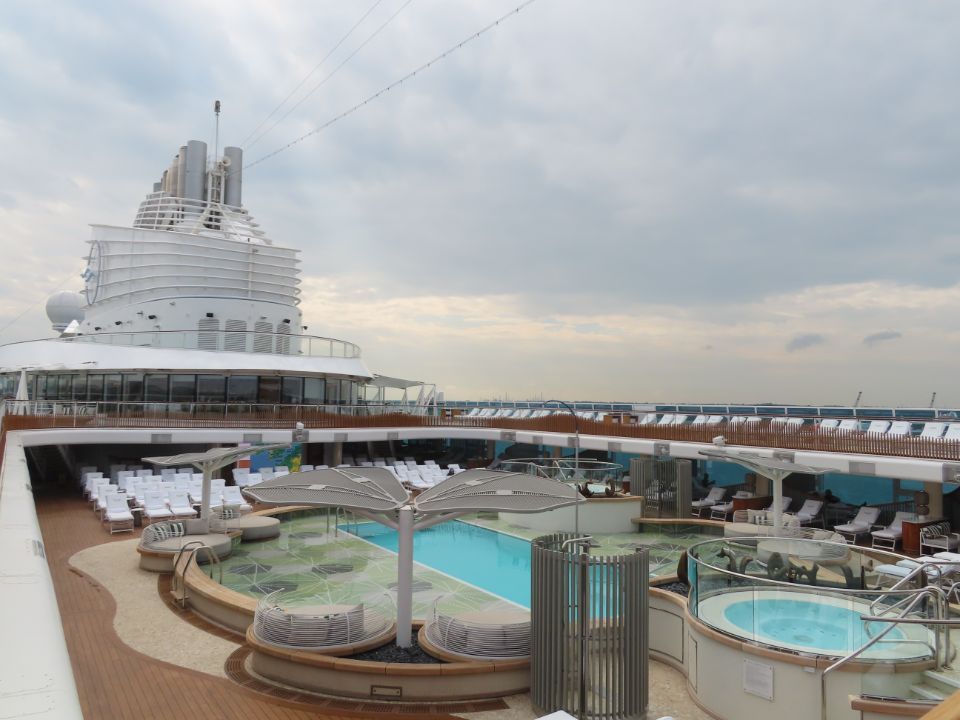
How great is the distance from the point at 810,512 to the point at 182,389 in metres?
21.3

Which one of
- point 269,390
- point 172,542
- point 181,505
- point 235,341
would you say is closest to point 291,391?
point 269,390

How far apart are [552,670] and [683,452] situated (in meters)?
13.8

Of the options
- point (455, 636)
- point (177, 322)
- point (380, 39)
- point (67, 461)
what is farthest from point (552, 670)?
point (177, 322)

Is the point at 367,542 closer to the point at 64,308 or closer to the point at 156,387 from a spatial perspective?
the point at 156,387

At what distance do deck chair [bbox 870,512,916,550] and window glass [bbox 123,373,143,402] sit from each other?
2385 centimetres

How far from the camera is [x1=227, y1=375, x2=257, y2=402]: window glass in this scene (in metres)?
26.5

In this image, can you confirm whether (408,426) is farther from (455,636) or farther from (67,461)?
(455,636)

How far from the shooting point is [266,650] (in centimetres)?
746

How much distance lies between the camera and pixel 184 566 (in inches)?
439

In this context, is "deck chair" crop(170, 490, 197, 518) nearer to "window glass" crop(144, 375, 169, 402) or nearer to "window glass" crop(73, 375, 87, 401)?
"window glass" crop(144, 375, 169, 402)

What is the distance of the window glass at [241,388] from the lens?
86.8ft

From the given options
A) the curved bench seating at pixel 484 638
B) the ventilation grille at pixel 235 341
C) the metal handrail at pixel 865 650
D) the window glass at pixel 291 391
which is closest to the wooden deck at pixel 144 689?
the curved bench seating at pixel 484 638

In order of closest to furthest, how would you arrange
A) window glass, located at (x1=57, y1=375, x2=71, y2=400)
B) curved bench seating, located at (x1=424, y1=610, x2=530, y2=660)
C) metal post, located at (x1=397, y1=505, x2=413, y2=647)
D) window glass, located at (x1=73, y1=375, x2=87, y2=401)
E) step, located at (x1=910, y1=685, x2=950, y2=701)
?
step, located at (x1=910, y1=685, x2=950, y2=701) → curved bench seating, located at (x1=424, y1=610, x2=530, y2=660) → metal post, located at (x1=397, y1=505, x2=413, y2=647) → window glass, located at (x1=73, y1=375, x2=87, y2=401) → window glass, located at (x1=57, y1=375, x2=71, y2=400)

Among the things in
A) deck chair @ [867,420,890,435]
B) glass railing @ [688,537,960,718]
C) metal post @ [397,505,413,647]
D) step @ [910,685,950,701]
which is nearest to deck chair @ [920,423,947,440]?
deck chair @ [867,420,890,435]
